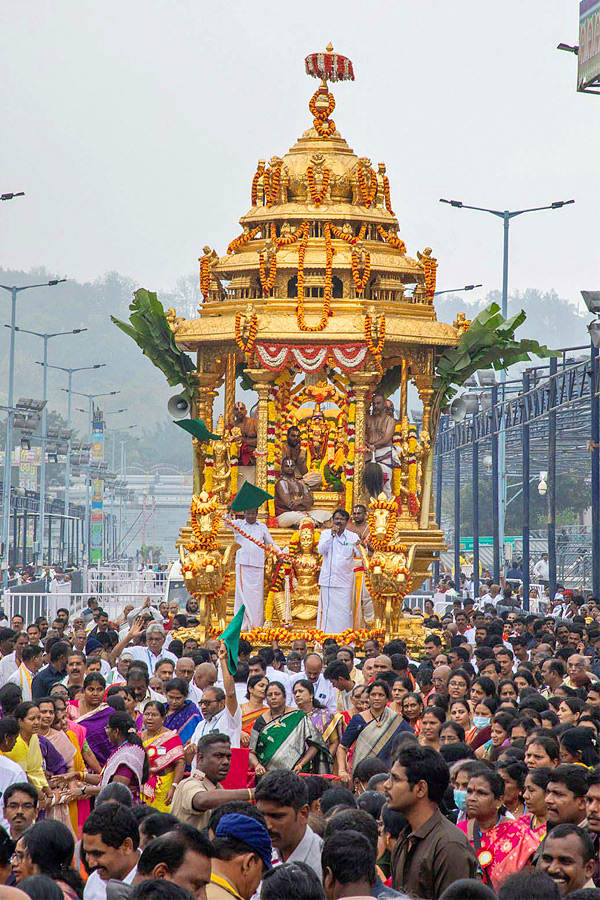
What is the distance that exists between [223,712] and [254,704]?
1.16 meters

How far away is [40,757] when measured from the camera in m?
9.38

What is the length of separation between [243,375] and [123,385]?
479 ft

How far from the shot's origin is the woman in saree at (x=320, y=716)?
10.8 m

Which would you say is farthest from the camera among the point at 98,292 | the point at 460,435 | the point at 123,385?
the point at 98,292

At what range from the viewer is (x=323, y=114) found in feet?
74.5

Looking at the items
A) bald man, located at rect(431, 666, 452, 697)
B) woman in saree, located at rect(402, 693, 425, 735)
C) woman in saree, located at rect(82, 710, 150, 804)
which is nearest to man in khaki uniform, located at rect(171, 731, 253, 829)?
woman in saree, located at rect(82, 710, 150, 804)

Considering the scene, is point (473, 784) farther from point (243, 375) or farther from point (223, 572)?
point (243, 375)

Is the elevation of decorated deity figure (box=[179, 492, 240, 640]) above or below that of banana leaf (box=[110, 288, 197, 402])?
below

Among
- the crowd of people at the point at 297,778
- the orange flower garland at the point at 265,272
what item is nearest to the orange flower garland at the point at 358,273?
the orange flower garland at the point at 265,272

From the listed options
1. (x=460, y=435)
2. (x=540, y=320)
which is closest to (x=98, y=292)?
(x=540, y=320)

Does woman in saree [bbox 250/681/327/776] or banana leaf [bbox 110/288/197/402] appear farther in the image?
banana leaf [bbox 110/288/197/402]

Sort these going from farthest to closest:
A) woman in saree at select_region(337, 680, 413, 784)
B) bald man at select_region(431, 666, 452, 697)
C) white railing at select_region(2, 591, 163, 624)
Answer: white railing at select_region(2, 591, 163, 624) < bald man at select_region(431, 666, 452, 697) < woman in saree at select_region(337, 680, 413, 784)

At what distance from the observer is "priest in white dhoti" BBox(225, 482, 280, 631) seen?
19.3m

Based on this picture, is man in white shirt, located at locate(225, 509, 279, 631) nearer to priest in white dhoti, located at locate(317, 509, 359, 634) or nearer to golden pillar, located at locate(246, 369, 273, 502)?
priest in white dhoti, located at locate(317, 509, 359, 634)
